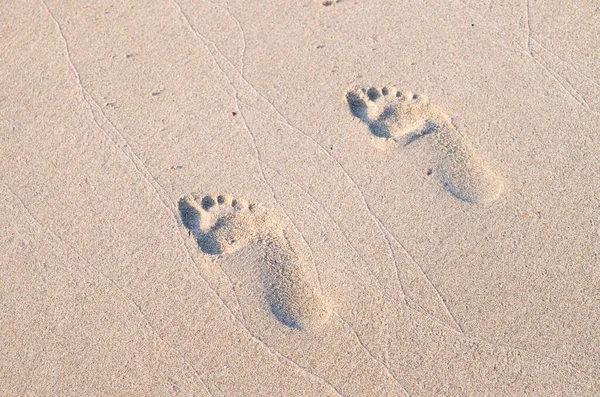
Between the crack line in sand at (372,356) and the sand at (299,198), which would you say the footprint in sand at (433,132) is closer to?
the sand at (299,198)

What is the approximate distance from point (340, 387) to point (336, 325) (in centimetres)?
25

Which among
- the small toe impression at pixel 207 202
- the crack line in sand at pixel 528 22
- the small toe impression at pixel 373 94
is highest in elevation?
the crack line in sand at pixel 528 22

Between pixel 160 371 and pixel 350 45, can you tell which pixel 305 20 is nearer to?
pixel 350 45

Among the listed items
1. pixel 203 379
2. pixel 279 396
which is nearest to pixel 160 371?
pixel 203 379

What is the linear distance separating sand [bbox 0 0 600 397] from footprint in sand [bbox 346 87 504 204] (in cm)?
1

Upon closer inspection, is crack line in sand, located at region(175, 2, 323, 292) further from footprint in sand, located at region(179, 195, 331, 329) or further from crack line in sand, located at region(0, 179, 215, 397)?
crack line in sand, located at region(0, 179, 215, 397)

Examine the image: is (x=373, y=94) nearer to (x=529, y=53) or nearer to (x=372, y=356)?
(x=529, y=53)

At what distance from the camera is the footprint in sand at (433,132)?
303cm

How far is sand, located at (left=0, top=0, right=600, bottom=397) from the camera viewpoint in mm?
2645

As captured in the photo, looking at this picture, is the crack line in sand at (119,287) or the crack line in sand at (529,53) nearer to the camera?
the crack line in sand at (119,287)

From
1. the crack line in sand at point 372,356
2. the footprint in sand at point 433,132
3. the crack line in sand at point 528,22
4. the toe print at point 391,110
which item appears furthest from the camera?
the crack line in sand at point 528,22

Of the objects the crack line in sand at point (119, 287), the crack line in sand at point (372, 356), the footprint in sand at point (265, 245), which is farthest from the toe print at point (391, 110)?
the crack line in sand at point (119, 287)

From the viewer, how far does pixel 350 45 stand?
11.5ft

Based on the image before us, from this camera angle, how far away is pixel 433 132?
319 centimetres
